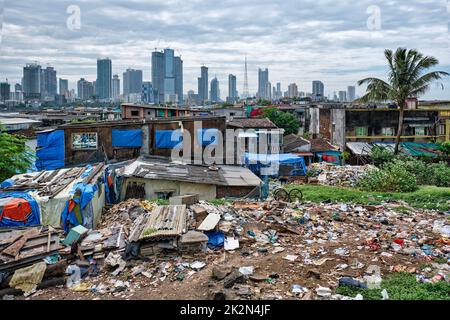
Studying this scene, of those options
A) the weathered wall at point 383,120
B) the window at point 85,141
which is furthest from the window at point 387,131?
the window at point 85,141

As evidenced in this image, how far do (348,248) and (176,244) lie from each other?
3.39 m

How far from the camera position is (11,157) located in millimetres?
14367

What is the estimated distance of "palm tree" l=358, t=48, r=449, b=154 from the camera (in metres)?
18.6

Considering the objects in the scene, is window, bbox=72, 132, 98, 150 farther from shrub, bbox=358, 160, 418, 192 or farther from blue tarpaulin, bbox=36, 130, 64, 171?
shrub, bbox=358, 160, 418, 192

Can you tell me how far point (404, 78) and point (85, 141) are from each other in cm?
1477

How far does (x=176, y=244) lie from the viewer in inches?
297

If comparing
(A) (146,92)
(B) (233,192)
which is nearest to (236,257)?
(B) (233,192)

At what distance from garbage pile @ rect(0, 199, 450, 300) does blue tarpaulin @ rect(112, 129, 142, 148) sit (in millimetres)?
8098

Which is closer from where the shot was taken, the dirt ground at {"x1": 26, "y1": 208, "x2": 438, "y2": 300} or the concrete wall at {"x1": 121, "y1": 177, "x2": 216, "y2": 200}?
the dirt ground at {"x1": 26, "y1": 208, "x2": 438, "y2": 300}

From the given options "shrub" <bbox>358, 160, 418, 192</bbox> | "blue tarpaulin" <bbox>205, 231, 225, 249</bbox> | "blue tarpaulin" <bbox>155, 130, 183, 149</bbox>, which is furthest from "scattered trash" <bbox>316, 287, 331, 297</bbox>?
"blue tarpaulin" <bbox>155, 130, 183, 149</bbox>

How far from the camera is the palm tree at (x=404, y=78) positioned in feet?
61.1

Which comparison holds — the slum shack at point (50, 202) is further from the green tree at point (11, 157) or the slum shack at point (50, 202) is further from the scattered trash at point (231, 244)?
the scattered trash at point (231, 244)

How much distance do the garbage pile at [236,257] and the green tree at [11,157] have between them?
659cm
